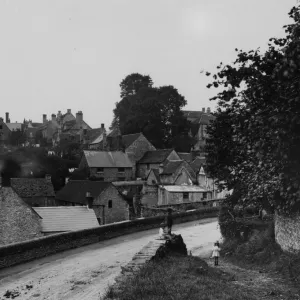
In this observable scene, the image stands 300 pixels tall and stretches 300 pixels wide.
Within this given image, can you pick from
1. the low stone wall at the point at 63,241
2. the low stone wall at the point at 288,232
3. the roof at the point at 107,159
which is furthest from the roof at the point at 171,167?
the low stone wall at the point at 288,232

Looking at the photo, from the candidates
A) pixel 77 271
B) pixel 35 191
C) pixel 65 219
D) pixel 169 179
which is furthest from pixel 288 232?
pixel 169 179

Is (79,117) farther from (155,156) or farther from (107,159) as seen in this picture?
(155,156)

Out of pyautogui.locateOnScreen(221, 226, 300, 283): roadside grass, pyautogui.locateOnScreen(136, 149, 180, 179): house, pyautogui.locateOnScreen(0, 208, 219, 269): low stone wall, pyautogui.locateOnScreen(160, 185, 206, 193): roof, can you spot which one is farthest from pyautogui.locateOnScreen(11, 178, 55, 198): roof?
pyautogui.locateOnScreen(221, 226, 300, 283): roadside grass

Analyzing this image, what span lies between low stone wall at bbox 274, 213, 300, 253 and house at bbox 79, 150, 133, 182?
1900 inches

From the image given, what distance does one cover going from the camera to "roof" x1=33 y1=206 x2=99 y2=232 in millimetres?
31406

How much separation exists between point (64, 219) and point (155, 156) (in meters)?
37.0

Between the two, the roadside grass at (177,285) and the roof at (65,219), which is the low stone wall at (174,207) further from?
the roadside grass at (177,285)

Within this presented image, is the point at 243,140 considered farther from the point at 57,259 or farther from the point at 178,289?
the point at 57,259

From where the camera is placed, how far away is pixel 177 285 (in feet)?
38.1

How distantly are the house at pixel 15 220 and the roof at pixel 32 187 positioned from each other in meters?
17.0

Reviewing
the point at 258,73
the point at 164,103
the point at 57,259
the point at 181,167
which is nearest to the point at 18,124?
the point at 164,103

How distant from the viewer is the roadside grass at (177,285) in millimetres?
10797

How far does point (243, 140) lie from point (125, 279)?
636cm

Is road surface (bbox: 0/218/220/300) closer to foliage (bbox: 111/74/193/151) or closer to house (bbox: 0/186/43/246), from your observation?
house (bbox: 0/186/43/246)
